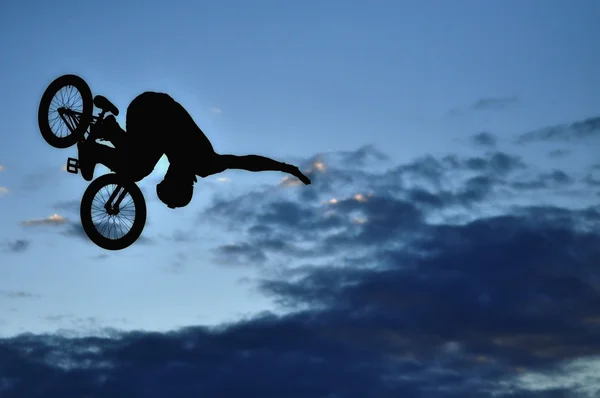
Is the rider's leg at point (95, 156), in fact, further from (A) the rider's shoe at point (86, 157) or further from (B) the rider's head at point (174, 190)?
(B) the rider's head at point (174, 190)

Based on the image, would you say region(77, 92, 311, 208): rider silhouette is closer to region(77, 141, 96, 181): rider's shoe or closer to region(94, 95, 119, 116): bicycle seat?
region(77, 141, 96, 181): rider's shoe

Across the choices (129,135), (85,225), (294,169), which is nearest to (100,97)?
(129,135)

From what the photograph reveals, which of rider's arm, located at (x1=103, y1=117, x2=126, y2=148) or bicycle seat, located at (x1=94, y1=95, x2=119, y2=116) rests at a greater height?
bicycle seat, located at (x1=94, y1=95, x2=119, y2=116)

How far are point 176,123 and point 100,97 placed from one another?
1.71 metres

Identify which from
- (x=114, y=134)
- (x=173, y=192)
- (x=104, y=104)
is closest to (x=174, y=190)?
(x=173, y=192)

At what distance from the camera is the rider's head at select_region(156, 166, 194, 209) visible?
1706cm

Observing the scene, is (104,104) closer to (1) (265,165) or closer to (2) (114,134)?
(2) (114,134)

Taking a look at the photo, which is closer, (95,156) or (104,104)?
(95,156)

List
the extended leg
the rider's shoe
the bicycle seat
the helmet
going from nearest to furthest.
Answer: the extended leg → the helmet → the rider's shoe → the bicycle seat

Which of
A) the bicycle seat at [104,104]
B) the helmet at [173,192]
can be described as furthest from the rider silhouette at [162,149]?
the bicycle seat at [104,104]

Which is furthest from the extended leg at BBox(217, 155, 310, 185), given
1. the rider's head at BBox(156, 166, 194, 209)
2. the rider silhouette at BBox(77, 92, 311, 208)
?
the rider's head at BBox(156, 166, 194, 209)

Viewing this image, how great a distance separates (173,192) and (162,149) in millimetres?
930

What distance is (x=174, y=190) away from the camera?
1712cm

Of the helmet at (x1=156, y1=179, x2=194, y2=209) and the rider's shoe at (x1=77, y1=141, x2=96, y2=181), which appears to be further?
the rider's shoe at (x1=77, y1=141, x2=96, y2=181)
